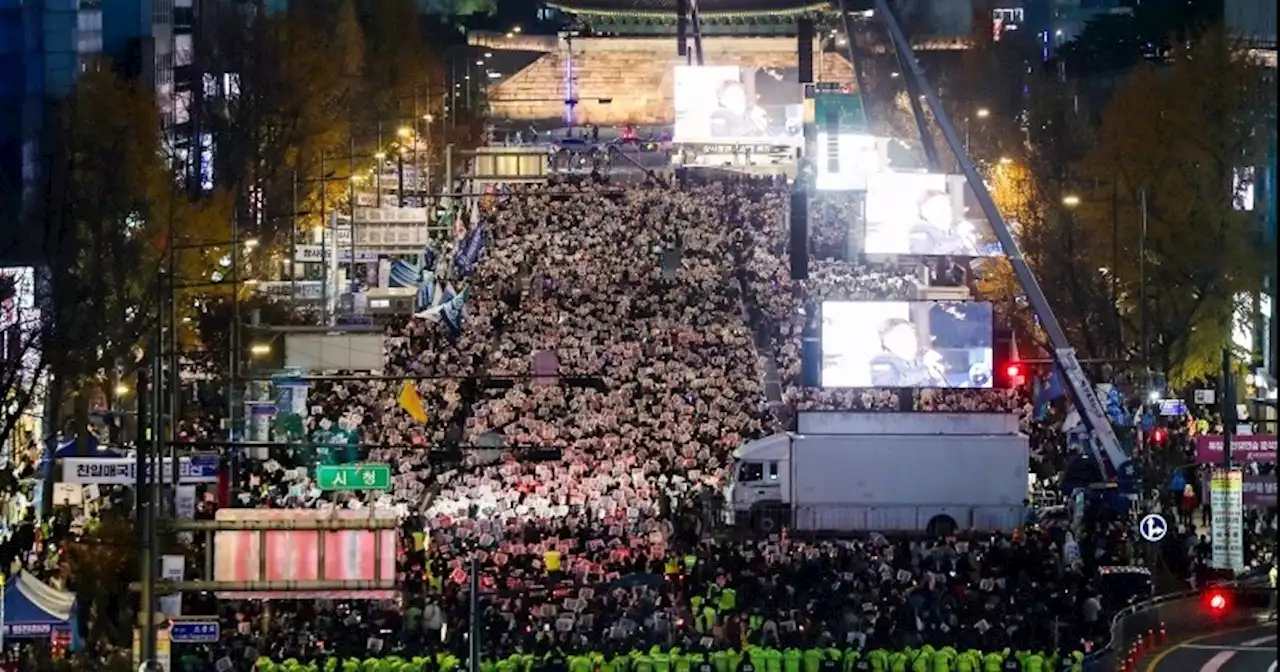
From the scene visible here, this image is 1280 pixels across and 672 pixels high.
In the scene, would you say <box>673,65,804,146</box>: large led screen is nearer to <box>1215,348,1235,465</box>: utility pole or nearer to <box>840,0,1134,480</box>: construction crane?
<box>840,0,1134,480</box>: construction crane

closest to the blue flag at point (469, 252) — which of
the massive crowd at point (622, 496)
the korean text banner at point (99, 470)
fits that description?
the massive crowd at point (622, 496)

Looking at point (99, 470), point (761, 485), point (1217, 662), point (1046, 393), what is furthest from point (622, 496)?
point (99, 470)

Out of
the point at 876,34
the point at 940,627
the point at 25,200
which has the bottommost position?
the point at 940,627

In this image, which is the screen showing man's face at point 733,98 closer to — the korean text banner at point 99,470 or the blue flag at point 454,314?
the blue flag at point 454,314

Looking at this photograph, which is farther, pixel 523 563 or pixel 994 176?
pixel 994 176

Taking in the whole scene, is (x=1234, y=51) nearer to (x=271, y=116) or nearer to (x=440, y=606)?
(x=271, y=116)

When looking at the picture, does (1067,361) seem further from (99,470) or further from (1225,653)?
(99,470)

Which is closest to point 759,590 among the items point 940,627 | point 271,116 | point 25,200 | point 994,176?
point 940,627
